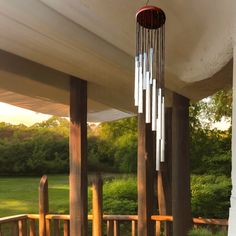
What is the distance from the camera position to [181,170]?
4.48 metres

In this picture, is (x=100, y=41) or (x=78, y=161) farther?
(x=78, y=161)

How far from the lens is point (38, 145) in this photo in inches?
434

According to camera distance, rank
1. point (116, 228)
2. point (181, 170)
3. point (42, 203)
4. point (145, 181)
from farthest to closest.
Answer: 1. point (116, 228)
2. point (42, 203)
3. point (181, 170)
4. point (145, 181)

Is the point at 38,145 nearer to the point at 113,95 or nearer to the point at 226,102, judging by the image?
the point at 226,102

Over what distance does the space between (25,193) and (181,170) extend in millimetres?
7313

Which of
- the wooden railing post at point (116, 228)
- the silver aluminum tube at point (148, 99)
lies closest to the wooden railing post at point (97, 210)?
the wooden railing post at point (116, 228)

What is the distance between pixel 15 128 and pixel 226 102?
5.70 m

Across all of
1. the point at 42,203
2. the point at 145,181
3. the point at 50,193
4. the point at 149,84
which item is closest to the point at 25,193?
the point at 50,193

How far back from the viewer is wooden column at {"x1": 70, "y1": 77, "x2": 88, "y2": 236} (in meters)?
3.38

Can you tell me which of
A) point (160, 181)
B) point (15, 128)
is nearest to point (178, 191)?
point (160, 181)

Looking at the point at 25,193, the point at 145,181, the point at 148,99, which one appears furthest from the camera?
the point at 25,193

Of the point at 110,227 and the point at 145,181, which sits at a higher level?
the point at 145,181

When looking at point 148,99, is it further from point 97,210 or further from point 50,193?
point 50,193

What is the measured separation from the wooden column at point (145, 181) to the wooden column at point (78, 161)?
101 centimetres
